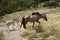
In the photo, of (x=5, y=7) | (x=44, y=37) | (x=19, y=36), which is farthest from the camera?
(x=5, y=7)

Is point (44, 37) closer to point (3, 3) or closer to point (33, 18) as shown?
point (33, 18)

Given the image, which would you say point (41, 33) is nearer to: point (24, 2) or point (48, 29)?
point (48, 29)

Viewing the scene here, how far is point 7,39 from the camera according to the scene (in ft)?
43.9

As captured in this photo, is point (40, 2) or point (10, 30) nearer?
point (10, 30)

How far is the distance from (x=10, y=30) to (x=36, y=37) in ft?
8.55

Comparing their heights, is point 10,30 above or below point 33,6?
above

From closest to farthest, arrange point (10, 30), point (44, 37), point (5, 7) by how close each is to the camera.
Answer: point (44, 37)
point (10, 30)
point (5, 7)

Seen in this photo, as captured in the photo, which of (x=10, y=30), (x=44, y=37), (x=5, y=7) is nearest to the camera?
(x=44, y=37)

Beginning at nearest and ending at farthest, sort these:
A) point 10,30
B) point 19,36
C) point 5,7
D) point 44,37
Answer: point 44,37, point 19,36, point 10,30, point 5,7

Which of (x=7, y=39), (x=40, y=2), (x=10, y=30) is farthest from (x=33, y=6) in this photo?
(x=7, y=39)

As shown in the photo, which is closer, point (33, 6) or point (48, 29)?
point (48, 29)

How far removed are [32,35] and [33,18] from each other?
1.40 m

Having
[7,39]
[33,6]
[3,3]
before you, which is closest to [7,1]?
[3,3]

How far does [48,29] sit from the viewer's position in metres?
14.1
